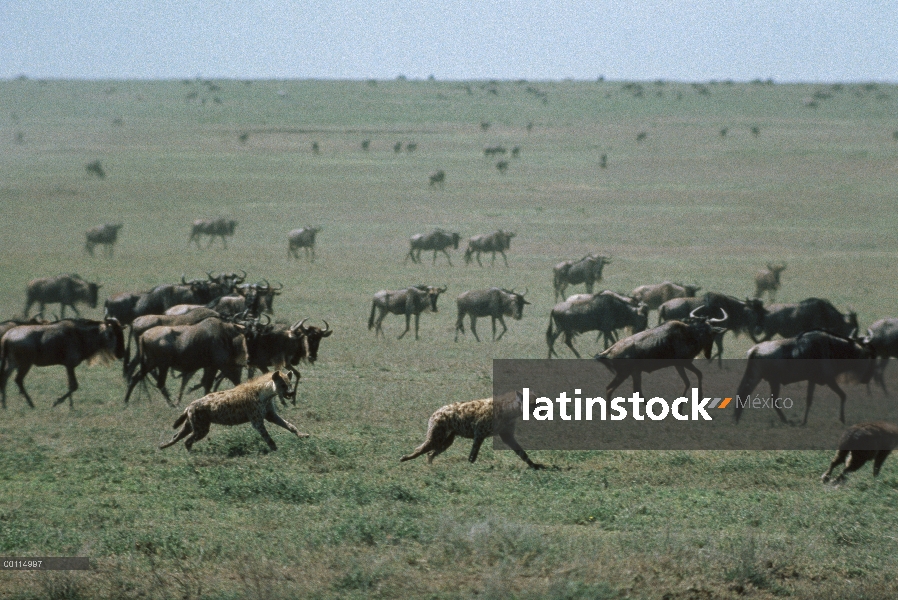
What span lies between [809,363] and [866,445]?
3871 millimetres

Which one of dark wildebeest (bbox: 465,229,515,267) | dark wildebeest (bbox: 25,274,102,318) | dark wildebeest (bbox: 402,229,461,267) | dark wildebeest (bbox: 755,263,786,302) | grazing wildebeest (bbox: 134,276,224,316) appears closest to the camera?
grazing wildebeest (bbox: 134,276,224,316)

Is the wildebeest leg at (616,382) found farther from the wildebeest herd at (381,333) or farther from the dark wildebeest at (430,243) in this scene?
the dark wildebeest at (430,243)

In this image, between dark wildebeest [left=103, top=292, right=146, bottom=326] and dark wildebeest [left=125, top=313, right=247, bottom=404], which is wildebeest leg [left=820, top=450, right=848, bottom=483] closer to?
dark wildebeest [left=125, top=313, right=247, bottom=404]

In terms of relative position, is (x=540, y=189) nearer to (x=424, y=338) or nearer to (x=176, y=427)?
(x=424, y=338)

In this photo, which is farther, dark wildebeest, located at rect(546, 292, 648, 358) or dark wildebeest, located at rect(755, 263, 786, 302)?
dark wildebeest, located at rect(755, 263, 786, 302)

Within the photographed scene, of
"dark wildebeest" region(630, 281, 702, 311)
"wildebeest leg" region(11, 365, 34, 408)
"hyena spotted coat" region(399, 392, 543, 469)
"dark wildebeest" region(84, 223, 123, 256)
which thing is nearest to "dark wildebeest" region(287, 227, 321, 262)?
"dark wildebeest" region(84, 223, 123, 256)

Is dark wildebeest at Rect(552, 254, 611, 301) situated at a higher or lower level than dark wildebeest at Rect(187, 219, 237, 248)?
lower

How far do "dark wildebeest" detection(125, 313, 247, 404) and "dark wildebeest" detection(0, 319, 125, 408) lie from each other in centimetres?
84

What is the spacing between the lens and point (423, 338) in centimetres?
2398

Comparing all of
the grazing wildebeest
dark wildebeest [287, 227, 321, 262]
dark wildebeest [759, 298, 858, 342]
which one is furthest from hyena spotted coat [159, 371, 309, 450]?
dark wildebeest [287, 227, 321, 262]

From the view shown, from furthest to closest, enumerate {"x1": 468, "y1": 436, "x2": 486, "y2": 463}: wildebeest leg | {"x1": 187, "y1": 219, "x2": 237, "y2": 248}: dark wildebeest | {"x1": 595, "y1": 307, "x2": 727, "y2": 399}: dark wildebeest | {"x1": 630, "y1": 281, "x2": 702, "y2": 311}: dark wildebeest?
{"x1": 187, "y1": 219, "x2": 237, "y2": 248}: dark wildebeest → {"x1": 630, "y1": 281, "x2": 702, "y2": 311}: dark wildebeest → {"x1": 595, "y1": 307, "x2": 727, "y2": 399}: dark wildebeest → {"x1": 468, "y1": 436, "x2": 486, "y2": 463}: wildebeest leg

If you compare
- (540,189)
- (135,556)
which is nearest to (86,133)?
(540,189)

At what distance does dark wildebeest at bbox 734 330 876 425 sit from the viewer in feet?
51.9

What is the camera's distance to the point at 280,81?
11862 cm
